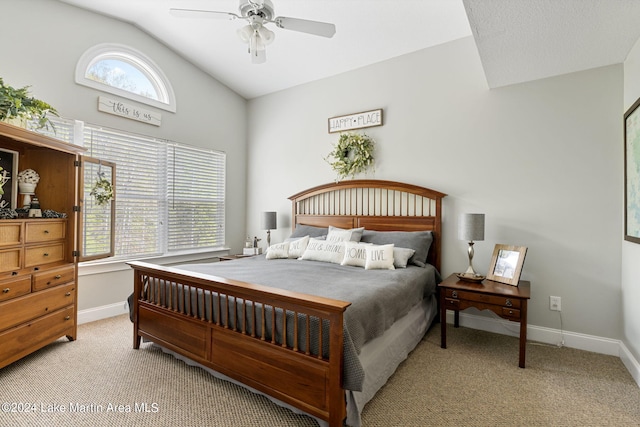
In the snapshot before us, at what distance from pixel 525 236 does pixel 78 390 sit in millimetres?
3905

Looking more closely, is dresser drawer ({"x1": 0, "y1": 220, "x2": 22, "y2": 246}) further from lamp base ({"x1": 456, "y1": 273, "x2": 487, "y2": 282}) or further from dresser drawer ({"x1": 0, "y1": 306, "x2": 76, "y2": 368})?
lamp base ({"x1": 456, "y1": 273, "x2": 487, "y2": 282})

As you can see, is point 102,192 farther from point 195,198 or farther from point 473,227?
point 473,227

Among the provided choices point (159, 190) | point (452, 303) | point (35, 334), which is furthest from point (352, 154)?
point (35, 334)

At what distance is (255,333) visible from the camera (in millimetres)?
2059

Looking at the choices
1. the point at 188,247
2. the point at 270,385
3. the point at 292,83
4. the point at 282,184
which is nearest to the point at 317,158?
the point at 282,184

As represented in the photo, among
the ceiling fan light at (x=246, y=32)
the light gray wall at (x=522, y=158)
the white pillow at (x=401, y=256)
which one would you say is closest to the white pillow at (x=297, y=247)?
the white pillow at (x=401, y=256)

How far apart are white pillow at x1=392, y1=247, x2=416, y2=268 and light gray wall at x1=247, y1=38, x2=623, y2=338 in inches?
22.9

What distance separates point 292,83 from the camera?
4.78 m

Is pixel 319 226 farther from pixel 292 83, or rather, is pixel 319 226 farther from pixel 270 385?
pixel 270 385

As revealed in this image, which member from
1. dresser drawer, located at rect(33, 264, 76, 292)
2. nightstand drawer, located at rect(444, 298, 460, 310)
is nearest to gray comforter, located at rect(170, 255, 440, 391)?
nightstand drawer, located at rect(444, 298, 460, 310)

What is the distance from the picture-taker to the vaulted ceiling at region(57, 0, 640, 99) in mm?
2119

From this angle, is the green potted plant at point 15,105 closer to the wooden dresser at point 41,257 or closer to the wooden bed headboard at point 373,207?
the wooden dresser at point 41,257

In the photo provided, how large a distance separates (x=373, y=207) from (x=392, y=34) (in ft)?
6.39

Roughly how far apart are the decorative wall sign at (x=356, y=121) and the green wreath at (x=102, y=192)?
9.01 feet
